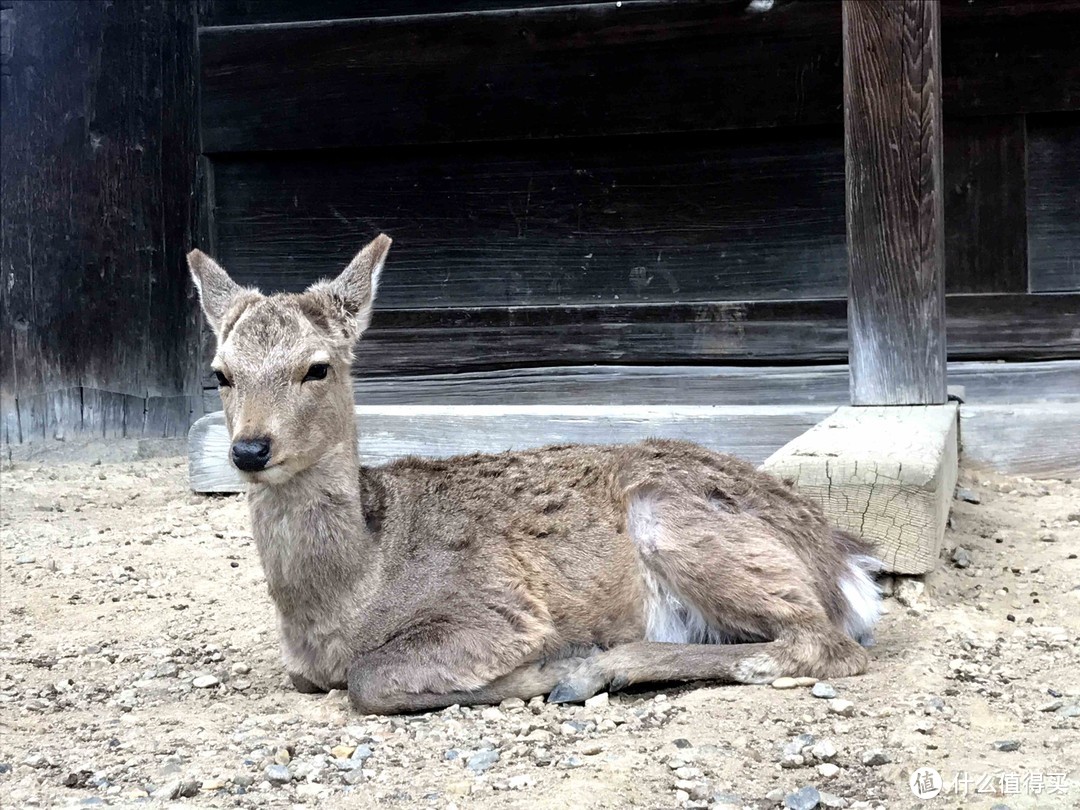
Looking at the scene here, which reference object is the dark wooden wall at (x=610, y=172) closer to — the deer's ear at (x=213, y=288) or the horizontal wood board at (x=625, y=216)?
the horizontal wood board at (x=625, y=216)

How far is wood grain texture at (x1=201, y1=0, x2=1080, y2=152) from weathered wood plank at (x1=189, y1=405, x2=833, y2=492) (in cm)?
161

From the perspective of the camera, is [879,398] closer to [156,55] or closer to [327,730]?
[327,730]

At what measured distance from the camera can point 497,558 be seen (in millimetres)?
4684

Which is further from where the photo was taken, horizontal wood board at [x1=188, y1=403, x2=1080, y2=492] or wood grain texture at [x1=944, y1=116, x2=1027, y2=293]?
→ wood grain texture at [x1=944, y1=116, x2=1027, y2=293]

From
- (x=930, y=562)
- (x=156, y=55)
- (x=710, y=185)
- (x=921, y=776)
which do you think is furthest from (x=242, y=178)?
(x=921, y=776)

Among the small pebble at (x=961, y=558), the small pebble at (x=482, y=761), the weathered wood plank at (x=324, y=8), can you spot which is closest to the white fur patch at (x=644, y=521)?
the small pebble at (x=482, y=761)

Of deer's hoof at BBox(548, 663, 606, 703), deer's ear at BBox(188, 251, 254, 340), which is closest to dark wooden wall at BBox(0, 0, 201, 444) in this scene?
deer's ear at BBox(188, 251, 254, 340)

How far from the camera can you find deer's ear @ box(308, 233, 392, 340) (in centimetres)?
494

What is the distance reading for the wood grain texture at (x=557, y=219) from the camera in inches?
290

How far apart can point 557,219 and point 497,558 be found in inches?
130

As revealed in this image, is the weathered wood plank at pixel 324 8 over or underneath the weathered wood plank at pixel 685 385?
over

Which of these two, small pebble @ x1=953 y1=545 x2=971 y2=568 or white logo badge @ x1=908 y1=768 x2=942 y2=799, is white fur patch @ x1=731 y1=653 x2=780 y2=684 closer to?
white logo badge @ x1=908 y1=768 x2=942 y2=799

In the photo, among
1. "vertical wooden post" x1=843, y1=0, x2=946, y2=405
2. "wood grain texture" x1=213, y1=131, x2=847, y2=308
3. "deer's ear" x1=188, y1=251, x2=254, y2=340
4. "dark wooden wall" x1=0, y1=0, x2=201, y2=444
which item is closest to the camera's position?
"deer's ear" x1=188, y1=251, x2=254, y2=340

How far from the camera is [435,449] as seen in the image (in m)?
7.16
